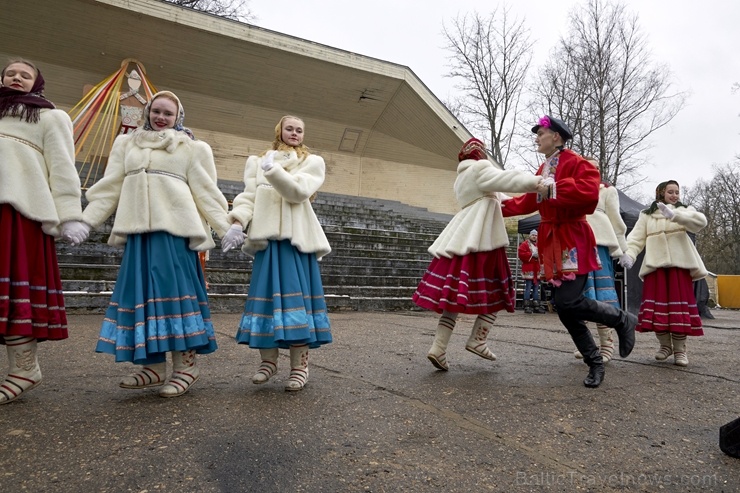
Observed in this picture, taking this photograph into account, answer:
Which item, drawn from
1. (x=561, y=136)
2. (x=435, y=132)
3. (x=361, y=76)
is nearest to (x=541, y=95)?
(x=435, y=132)

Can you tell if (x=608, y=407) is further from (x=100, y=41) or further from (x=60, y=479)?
(x=100, y=41)

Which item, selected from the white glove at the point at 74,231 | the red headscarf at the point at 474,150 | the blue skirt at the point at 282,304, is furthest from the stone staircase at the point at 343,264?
the red headscarf at the point at 474,150

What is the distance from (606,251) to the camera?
5.26 m

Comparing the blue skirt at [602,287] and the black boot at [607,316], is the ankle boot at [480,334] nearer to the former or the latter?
the black boot at [607,316]

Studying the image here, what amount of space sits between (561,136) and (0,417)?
3927 mm

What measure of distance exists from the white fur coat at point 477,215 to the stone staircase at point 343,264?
4.92 metres

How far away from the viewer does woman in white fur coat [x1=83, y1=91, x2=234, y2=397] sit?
3217mm

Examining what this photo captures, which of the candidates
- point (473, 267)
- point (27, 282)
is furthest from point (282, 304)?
point (473, 267)

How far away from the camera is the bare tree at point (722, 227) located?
33.2 m

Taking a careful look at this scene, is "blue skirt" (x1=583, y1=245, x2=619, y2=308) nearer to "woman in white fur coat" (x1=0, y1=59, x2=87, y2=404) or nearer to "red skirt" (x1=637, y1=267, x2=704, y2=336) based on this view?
"red skirt" (x1=637, y1=267, x2=704, y2=336)

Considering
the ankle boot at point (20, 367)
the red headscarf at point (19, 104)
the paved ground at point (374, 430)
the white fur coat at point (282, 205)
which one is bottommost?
the paved ground at point (374, 430)

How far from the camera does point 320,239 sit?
12.4 ft

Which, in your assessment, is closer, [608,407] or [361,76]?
[608,407]

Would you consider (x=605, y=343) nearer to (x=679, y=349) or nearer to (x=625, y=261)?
(x=679, y=349)
